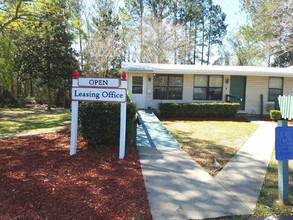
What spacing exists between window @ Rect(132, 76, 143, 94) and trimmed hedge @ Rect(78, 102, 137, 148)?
8.30 metres

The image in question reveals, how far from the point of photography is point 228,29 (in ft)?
114

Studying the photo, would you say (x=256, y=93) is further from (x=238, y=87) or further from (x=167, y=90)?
(x=167, y=90)

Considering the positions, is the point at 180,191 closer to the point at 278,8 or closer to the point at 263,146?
the point at 263,146

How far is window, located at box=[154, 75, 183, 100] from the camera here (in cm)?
1488

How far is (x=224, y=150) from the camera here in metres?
7.01

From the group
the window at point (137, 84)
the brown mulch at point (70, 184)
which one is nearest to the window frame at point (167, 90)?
the window at point (137, 84)

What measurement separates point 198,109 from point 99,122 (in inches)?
342

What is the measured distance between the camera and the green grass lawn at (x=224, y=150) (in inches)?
146

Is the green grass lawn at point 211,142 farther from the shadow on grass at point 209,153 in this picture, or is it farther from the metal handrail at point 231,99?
the metal handrail at point 231,99

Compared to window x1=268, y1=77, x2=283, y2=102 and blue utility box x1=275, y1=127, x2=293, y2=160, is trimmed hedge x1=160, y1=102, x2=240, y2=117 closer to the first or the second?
window x1=268, y1=77, x2=283, y2=102

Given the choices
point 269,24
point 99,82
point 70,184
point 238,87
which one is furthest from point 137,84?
point 70,184

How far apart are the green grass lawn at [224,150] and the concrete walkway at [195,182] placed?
5.7 inches

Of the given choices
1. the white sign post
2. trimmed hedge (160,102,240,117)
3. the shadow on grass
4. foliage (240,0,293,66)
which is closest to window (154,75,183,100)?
trimmed hedge (160,102,240,117)

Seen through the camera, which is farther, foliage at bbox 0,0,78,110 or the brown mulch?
foliage at bbox 0,0,78,110
